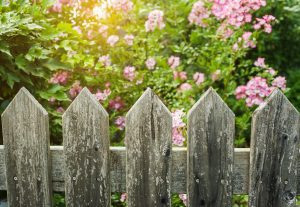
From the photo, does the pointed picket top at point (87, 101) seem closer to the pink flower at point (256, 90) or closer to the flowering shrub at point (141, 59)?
the flowering shrub at point (141, 59)

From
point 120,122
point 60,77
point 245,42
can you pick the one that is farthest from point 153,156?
point 245,42

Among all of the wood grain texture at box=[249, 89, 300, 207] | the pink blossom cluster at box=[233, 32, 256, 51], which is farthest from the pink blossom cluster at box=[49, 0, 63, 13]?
the wood grain texture at box=[249, 89, 300, 207]

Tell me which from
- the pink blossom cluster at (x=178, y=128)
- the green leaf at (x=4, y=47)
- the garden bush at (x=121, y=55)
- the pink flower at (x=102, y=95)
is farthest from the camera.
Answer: the pink flower at (x=102, y=95)

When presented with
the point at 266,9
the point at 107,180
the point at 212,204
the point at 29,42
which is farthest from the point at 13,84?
the point at 266,9

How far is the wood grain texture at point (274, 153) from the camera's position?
5.46 feet

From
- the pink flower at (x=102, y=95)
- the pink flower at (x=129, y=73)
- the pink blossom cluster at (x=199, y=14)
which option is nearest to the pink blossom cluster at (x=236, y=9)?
the pink blossom cluster at (x=199, y=14)

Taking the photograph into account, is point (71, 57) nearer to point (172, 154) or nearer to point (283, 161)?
point (172, 154)

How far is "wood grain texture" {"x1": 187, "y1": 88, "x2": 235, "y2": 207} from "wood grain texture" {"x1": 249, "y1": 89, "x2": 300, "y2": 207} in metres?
0.09

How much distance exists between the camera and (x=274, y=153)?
5.60 feet

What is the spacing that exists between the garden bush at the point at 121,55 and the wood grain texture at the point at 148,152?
616 millimetres

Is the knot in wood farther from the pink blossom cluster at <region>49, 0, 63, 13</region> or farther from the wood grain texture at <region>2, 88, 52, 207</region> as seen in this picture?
the pink blossom cluster at <region>49, 0, 63, 13</region>

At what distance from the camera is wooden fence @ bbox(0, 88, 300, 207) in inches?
65.8

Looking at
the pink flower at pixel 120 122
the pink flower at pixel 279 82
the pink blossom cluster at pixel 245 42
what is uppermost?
the pink blossom cluster at pixel 245 42

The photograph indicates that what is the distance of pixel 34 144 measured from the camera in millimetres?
1749
